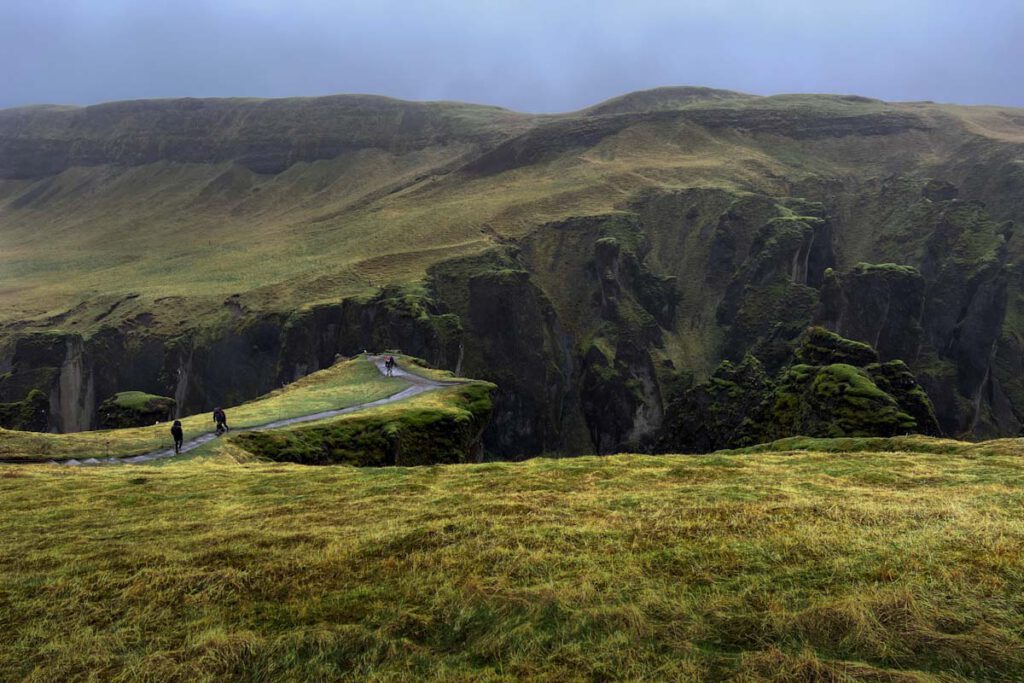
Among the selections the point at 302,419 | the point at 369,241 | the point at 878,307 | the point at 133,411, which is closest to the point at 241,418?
the point at 302,419

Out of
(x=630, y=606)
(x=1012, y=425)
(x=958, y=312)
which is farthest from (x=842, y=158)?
(x=630, y=606)

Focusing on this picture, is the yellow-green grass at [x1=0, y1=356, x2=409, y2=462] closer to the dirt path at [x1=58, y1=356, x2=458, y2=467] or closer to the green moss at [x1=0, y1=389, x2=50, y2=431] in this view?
the dirt path at [x1=58, y1=356, x2=458, y2=467]

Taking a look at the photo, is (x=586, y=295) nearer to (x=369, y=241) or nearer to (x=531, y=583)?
(x=369, y=241)

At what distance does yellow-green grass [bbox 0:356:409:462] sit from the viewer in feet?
121

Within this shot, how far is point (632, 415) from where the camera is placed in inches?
4771

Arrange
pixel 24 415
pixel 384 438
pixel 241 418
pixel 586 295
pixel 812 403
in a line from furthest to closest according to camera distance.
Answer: pixel 586 295 → pixel 24 415 → pixel 812 403 → pixel 241 418 → pixel 384 438

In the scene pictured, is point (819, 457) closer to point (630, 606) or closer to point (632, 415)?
point (630, 606)

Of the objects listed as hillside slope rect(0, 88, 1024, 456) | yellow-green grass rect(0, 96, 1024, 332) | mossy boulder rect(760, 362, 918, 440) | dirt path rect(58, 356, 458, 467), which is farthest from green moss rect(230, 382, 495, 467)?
yellow-green grass rect(0, 96, 1024, 332)

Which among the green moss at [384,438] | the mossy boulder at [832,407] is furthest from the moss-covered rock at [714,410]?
the green moss at [384,438]

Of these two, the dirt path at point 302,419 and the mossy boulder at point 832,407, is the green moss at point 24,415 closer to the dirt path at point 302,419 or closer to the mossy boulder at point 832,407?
the dirt path at point 302,419

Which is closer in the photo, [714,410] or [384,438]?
[384,438]

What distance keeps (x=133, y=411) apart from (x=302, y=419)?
43464 millimetres

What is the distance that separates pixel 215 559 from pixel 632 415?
10890 centimetres

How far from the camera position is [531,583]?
15.1 metres
